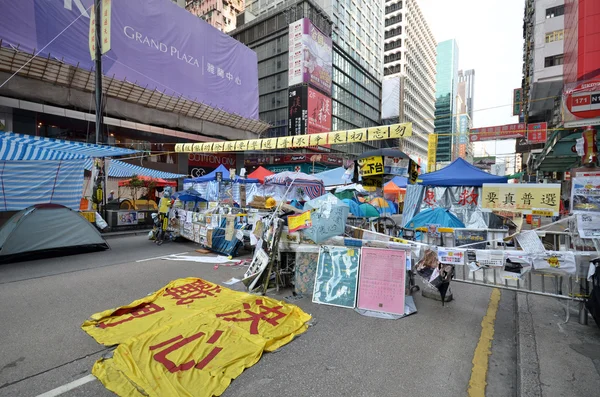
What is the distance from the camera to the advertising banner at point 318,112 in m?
43.3

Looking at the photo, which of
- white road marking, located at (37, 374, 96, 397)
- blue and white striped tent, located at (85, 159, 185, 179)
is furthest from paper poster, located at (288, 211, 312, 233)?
blue and white striped tent, located at (85, 159, 185, 179)

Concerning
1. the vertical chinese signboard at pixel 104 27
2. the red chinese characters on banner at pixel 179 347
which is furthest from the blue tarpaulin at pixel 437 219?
the vertical chinese signboard at pixel 104 27

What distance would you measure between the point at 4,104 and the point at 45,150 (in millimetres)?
9676

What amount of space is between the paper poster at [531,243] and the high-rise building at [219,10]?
74147 millimetres

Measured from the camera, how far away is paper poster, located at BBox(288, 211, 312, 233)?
17.3 ft

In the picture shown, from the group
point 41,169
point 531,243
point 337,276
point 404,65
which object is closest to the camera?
point 531,243

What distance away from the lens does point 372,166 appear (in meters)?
8.72

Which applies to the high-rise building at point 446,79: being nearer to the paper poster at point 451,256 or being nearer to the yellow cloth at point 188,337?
the paper poster at point 451,256

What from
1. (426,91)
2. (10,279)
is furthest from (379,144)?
(10,279)

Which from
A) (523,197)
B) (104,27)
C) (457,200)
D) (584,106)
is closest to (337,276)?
(523,197)

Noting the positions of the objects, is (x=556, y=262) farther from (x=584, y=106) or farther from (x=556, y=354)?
(x=584, y=106)

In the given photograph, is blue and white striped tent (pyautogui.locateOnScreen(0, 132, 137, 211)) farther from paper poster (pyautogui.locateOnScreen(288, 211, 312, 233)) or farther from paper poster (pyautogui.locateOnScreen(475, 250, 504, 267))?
paper poster (pyautogui.locateOnScreen(475, 250, 504, 267))

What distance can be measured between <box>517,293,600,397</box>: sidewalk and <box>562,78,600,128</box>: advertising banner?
6.24 m

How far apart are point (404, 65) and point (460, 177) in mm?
72032
